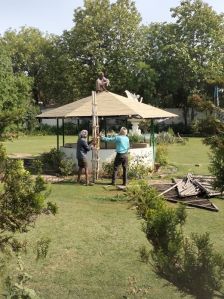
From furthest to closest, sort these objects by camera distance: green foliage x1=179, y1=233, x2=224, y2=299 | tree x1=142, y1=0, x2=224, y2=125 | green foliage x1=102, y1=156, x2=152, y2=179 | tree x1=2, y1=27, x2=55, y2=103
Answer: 1. tree x1=2, y1=27, x2=55, y2=103
2. tree x1=142, y1=0, x2=224, y2=125
3. green foliage x1=102, y1=156, x2=152, y2=179
4. green foliage x1=179, y1=233, x2=224, y2=299

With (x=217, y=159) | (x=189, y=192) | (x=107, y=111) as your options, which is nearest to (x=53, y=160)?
(x=107, y=111)

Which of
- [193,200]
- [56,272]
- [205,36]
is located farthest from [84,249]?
[205,36]

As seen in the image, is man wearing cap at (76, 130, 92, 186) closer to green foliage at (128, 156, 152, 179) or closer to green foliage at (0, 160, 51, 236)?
green foliage at (128, 156, 152, 179)

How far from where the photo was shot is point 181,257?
4793mm

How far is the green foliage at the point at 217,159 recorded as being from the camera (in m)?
5.20

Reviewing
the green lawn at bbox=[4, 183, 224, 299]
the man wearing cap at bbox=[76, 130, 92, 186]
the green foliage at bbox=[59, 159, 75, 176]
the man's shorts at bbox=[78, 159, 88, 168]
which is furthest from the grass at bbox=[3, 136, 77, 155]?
the green lawn at bbox=[4, 183, 224, 299]

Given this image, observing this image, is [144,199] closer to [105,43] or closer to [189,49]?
[189,49]

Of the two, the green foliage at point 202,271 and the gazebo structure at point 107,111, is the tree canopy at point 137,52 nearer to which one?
the gazebo structure at point 107,111

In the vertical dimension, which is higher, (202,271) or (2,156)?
(2,156)

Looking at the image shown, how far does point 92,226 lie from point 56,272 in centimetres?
312

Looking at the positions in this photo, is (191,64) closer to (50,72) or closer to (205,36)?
(205,36)

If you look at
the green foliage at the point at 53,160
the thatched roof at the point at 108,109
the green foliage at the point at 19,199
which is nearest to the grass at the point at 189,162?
the thatched roof at the point at 108,109

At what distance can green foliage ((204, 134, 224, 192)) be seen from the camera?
5200 mm

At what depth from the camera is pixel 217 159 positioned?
5.26 meters
